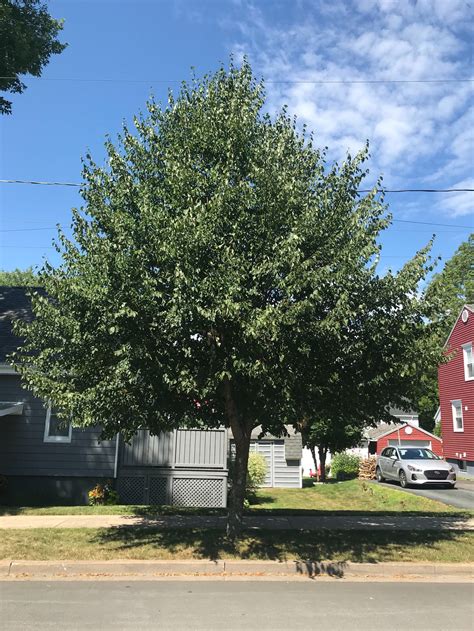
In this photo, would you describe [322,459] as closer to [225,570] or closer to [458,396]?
[458,396]

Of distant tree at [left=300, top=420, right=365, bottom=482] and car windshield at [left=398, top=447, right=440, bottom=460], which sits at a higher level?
distant tree at [left=300, top=420, right=365, bottom=482]

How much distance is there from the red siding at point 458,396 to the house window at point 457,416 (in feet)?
0.76

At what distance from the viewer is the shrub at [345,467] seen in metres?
28.1

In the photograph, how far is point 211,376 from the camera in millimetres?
7461

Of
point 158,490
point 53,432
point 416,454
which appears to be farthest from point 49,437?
point 416,454

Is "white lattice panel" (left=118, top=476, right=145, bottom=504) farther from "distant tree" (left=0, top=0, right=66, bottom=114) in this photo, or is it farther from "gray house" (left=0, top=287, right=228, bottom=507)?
"distant tree" (left=0, top=0, right=66, bottom=114)

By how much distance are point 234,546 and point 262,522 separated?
221 centimetres

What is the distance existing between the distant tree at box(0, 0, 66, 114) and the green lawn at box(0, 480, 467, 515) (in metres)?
11.7

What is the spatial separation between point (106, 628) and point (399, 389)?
533 cm

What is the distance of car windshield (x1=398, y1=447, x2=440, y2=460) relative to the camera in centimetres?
2130

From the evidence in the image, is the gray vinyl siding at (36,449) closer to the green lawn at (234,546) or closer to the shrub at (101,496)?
the shrub at (101,496)

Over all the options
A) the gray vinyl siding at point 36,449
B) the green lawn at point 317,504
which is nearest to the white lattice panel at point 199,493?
the green lawn at point 317,504

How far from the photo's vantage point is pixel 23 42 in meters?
15.4

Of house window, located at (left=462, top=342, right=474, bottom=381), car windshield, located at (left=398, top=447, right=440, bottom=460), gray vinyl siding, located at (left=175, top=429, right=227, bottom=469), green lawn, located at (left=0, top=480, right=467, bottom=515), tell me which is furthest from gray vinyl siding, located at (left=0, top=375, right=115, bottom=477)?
house window, located at (left=462, top=342, right=474, bottom=381)
